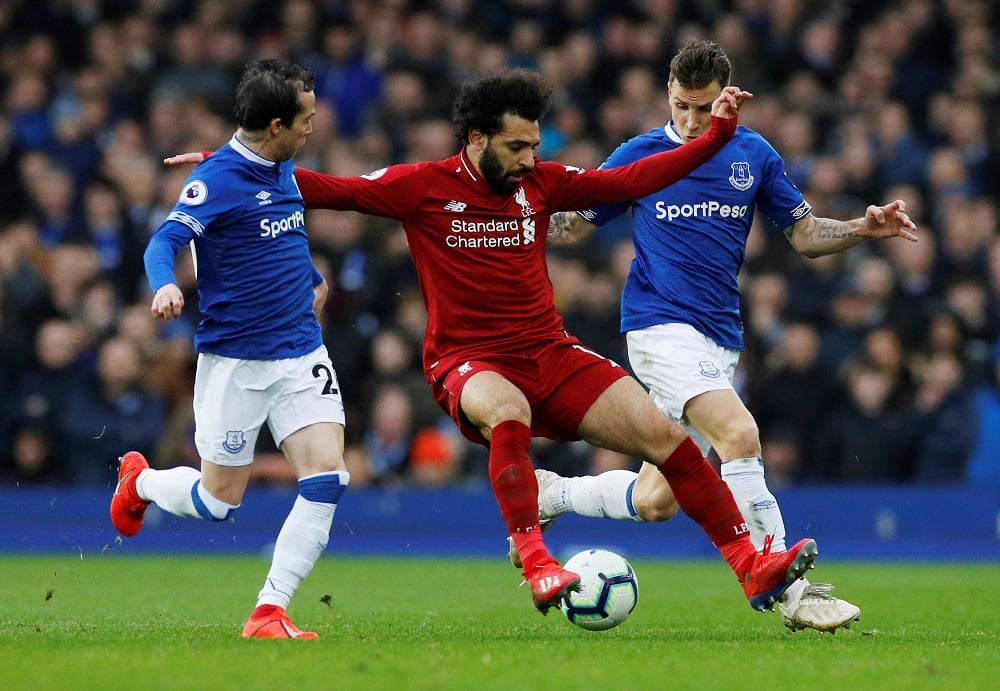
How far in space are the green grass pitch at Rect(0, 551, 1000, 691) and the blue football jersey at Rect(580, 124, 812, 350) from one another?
1.59 metres

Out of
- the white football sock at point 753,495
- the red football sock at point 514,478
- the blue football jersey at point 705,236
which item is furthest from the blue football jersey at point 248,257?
the white football sock at point 753,495

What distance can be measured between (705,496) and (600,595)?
739mm

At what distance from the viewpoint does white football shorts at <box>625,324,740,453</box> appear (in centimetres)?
808

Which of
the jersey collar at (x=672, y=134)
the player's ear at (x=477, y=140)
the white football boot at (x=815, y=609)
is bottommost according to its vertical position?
the white football boot at (x=815, y=609)

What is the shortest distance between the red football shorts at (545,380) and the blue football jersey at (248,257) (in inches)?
28.9

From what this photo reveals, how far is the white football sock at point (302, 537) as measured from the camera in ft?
24.2

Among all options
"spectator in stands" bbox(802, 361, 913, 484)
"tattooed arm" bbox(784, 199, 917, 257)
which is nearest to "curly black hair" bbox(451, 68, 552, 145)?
"tattooed arm" bbox(784, 199, 917, 257)

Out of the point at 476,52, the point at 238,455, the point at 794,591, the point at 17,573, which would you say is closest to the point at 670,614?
the point at 794,591

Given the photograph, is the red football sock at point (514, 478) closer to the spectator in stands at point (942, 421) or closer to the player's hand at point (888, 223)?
the player's hand at point (888, 223)

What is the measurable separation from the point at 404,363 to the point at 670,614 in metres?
5.60

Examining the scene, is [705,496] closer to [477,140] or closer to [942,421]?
[477,140]

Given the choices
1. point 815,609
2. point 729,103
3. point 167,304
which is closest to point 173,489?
point 167,304

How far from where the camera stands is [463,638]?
7246mm

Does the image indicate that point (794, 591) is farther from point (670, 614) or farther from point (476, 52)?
point (476, 52)
